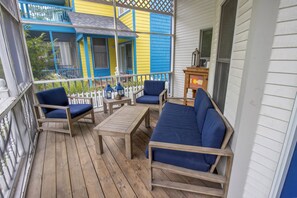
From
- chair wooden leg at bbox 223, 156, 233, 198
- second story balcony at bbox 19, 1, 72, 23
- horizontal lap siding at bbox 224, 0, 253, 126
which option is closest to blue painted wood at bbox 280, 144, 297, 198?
chair wooden leg at bbox 223, 156, 233, 198

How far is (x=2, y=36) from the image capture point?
188 cm

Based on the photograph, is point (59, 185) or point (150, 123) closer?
point (59, 185)

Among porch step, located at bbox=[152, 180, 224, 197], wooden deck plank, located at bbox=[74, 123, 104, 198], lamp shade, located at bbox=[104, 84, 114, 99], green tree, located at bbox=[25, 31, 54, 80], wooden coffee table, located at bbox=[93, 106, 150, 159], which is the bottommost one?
wooden deck plank, located at bbox=[74, 123, 104, 198]

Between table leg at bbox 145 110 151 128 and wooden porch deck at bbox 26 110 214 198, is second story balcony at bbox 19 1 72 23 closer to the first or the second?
wooden porch deck at bbox 26 110 214 198

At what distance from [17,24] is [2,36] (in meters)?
1.49

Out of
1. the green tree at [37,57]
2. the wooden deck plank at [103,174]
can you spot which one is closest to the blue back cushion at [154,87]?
the wooden deck plank at [103,174]

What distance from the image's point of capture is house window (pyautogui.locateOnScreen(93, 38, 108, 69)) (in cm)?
643

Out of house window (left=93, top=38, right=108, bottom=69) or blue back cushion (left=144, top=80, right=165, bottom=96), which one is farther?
house window (left=93, top=38, right=108, bottom=69)

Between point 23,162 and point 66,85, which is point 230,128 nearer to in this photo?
point 23,162

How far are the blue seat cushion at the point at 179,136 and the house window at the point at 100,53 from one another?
4.87 metres

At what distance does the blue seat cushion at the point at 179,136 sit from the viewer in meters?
1.53

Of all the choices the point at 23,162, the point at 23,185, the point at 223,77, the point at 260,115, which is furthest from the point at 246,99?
the point at 23,162

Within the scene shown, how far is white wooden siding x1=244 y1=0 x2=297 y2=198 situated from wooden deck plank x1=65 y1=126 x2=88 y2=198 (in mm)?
1718

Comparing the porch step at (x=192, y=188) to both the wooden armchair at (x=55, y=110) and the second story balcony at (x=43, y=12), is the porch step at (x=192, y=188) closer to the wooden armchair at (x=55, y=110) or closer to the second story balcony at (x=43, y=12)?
the wooden armchair at (x=55, y=110)
